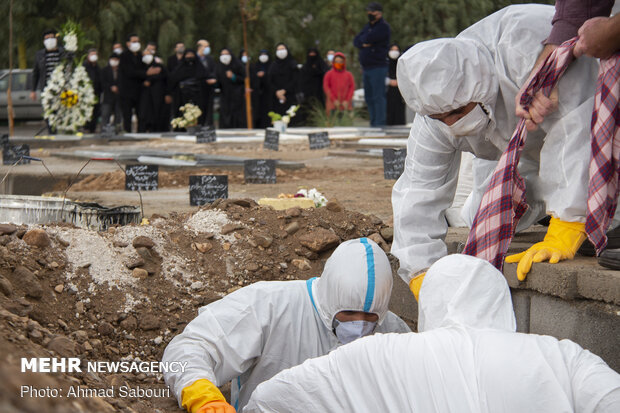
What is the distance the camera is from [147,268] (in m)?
4.64

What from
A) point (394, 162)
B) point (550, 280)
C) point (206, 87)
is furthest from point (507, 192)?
point (206, 87)

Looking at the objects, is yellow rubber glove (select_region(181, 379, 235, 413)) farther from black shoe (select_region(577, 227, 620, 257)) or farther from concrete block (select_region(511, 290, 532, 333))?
black shoe (select_region(577, 227, 620, 257))

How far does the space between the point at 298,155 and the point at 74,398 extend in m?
9.97

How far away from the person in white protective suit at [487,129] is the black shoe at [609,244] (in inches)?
4.5

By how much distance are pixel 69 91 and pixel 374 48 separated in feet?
17.4

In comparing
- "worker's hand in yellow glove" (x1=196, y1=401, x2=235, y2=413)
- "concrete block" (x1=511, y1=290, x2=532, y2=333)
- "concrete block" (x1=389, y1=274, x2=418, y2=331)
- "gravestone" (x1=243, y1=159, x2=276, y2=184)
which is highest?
"gravestone" (x1=243, y1=159, x2=276, y2=184)

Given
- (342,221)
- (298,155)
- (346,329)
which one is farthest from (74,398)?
(298,155)

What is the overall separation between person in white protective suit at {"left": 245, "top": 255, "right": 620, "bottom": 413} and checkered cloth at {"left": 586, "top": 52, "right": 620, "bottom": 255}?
1.01 m

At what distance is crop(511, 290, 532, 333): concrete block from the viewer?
3.61 metres

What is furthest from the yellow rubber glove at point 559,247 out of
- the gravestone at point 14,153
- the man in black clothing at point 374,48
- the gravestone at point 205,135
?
the man in black clothing at point 374,48

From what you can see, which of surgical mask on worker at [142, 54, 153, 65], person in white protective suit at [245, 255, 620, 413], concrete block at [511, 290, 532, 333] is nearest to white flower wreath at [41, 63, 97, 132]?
surgical mask on worker at [142, 54, 153, 65]

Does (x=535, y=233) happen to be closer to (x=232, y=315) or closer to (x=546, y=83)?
(x=546, y=83)

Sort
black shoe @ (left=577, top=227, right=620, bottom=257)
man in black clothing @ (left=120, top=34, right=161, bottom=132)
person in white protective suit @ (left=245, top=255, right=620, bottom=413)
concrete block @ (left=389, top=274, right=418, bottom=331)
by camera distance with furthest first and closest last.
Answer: man in black clothing @ (left=120, top=34, right=161, bottom=132)
concrete block @ (left=389, top=274, right=418, bottom=331)
black shoe @ (left=577, top=227, right=620, bottom=257)
person in white protective suit @ (left=245, top=255, right=620, bottom=413)

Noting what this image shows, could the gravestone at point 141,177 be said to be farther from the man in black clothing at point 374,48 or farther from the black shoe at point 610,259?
the man in black clothing at point 374,48
